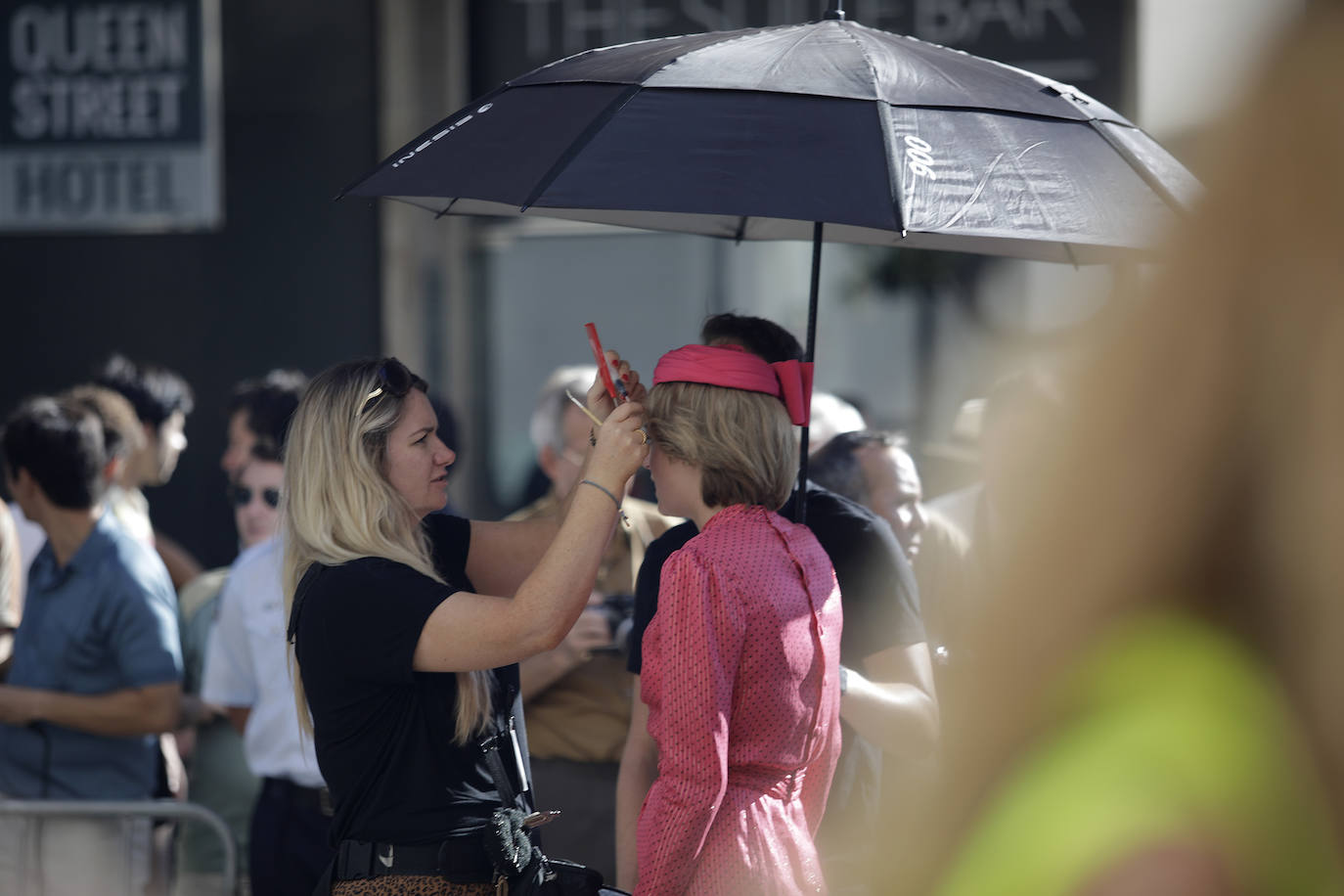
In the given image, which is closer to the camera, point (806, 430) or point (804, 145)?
point (804, 145)

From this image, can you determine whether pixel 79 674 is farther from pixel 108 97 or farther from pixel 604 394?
pixel 108 97

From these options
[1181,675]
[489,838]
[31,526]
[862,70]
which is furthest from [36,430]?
[1181,675]

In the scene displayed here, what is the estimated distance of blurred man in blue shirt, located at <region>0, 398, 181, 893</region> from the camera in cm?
378

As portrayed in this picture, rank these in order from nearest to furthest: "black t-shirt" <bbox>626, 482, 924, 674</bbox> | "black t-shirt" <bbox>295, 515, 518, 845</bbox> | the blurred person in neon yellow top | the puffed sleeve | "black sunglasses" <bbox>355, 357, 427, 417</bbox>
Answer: the blurred person in neon yellow top < the puffed sleeve < "black t-shirt" <bbox>295, 515, 518, 845</bbox> < "black sunglasses" <bbox>355, 357, 427, 417</bbox> < "black t-shirt" <bbox>626, 482, 924, 674</bbox>

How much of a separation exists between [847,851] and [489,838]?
886 mm

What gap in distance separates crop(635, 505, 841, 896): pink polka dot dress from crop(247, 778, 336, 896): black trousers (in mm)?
1797

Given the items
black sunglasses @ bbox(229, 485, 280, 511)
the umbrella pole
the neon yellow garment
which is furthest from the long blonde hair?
black sunglasses @ bbox(229, 485, 280, 511)

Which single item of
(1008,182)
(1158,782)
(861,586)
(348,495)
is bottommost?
(861,586)

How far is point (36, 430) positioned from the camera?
4070 millimetres

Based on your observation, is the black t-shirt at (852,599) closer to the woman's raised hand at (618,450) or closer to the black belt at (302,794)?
the woman's raised hand at (618,450)

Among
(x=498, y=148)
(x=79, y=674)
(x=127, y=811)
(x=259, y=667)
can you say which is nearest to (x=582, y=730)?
(x=259, y=667)

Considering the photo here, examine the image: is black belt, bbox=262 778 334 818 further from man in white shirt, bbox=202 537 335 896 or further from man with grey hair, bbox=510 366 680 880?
man with grey hair, bbox=510 366 680 880

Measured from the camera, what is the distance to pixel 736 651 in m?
2.17

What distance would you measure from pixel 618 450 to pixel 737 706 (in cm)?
46
